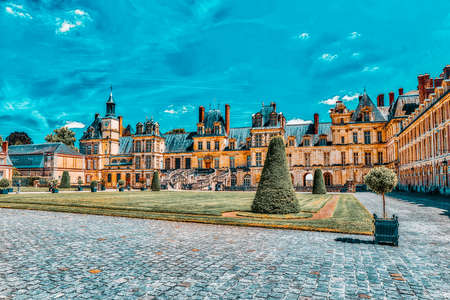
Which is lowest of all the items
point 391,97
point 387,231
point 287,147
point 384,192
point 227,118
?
point 387,231

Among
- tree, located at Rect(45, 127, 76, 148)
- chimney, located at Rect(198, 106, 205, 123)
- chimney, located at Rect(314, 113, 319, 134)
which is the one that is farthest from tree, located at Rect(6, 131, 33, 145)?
chimney, located at Rect(314, 113, 319, 134)

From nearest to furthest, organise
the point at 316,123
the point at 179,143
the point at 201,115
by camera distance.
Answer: the point at 316,123 → the point at 201,115 → the point at 179,143

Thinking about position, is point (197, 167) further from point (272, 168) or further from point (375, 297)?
point (375, 297)

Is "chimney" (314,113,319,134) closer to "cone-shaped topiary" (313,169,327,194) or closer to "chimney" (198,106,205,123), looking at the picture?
"cone-shaped topiary" (313,169,327,194)

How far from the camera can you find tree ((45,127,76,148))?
77312 mm

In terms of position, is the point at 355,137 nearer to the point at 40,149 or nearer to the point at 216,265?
the point at 216,265

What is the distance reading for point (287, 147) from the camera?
2158 inches

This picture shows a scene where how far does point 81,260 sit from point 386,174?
921 cm

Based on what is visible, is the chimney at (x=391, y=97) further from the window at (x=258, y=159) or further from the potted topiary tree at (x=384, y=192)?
the potted topiary tree at (x=384, y=192)

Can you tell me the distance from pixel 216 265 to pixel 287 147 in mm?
49645

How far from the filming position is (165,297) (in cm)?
475

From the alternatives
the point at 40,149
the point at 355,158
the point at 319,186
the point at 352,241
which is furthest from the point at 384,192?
the point at 40,149

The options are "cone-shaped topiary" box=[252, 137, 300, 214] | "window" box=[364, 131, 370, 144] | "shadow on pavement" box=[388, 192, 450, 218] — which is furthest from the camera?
"window" box=[364, 131, 370, 144]

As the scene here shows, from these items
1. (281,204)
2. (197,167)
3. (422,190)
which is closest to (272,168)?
(281,204)
